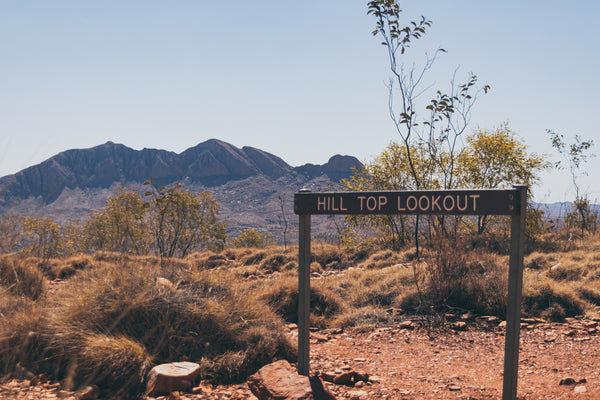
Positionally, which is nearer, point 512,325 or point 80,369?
point 512,325

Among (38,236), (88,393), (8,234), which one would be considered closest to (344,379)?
(88,393)

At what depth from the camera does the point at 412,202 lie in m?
3.70

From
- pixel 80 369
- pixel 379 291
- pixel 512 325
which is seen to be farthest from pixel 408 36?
pixel 80 369

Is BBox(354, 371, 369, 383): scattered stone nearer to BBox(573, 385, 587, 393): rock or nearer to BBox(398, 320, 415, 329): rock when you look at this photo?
BBox(573, 385, 587, 393): rock

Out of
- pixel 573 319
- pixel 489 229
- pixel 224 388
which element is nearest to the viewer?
pixel 224 388

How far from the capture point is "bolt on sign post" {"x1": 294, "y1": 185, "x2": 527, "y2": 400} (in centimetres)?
332

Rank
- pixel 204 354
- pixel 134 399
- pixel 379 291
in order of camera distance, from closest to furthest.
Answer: pixel 134 399 → pixel 204 354 → pixel 379 291

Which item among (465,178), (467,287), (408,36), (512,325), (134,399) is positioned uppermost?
(408,36)

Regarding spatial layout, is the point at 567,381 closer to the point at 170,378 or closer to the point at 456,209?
the point at 456,209

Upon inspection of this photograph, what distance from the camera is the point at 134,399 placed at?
156 inches

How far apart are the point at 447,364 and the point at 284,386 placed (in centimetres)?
213

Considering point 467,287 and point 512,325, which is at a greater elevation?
point 512,325

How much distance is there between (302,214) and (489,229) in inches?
533

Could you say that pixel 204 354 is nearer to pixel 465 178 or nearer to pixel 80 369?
pixel 80 369
